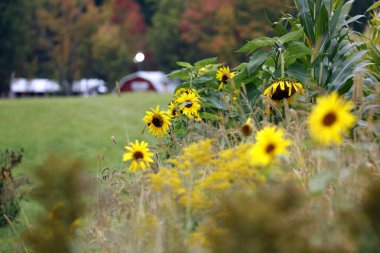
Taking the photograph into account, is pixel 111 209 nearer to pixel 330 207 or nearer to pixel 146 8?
pixel 330 207

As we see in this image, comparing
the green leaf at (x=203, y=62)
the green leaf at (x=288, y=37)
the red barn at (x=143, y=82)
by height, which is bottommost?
the green leaf at (x=203, y=62)

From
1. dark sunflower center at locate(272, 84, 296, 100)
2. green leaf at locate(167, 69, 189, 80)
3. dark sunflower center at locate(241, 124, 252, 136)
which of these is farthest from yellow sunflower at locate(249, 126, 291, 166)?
green leaf at locate(167, 69, 189, 80)

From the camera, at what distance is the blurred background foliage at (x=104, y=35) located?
39094 mm

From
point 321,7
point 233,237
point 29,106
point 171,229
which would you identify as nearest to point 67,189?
point 171,229

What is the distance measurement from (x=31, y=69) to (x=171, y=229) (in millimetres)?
42056

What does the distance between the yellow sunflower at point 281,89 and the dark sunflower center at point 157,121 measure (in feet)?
2.36

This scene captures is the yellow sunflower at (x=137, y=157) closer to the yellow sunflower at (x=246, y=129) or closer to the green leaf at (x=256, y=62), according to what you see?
the yellow sunflower at (x=246, y=129)

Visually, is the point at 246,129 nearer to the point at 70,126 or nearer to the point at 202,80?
the point at 202,80

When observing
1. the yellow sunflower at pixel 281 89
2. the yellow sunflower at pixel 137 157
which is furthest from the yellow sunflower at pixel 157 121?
the yellow sunflower at pixel 137 157

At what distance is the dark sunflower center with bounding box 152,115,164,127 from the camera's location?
13.9ft

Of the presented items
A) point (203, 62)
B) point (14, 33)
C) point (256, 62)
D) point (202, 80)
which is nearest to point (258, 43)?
point (256, 62)

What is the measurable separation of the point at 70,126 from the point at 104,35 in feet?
82.2

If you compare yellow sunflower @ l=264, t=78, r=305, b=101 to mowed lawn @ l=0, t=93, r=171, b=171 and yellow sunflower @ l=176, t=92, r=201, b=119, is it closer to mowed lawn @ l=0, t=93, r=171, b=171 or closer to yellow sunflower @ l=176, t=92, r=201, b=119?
yellow sunflower @ l=176, t=92, r=201, b=119

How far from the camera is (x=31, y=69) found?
141 feet
